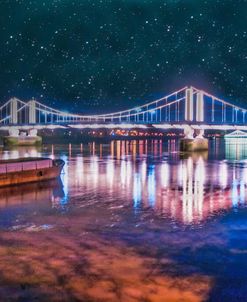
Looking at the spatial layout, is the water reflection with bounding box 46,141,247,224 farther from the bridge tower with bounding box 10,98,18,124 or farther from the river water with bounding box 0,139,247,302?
the bridge tower with bounding box 10,98,18,124

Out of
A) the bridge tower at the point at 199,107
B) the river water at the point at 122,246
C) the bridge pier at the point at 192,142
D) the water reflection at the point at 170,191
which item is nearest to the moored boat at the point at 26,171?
the water reflection at the point at 170,191

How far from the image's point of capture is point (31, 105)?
448ft

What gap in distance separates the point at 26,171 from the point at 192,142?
6643 centimetres

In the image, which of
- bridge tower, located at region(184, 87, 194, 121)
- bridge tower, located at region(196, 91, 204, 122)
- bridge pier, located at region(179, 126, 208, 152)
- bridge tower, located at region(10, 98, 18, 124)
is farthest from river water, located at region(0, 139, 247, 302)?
bridge tower, located at region(10, 98, 18, 124)

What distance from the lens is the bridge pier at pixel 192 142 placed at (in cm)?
9269

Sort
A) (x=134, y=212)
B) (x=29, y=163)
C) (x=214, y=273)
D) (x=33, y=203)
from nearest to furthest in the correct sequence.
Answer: (x=214, y=273) → (x=134, y=212) → (x=33, y=203) → (x=29, y=163)

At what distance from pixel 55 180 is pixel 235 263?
70.1ft

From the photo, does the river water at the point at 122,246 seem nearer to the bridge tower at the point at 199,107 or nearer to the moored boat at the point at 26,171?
the moored boat at the point at 26,171

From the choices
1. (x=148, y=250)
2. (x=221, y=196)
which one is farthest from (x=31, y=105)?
(x=148, y=250)

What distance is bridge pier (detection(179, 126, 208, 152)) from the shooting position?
92.7m

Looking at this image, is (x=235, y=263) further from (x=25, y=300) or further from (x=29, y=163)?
(x=29, y=163)

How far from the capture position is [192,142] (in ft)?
306

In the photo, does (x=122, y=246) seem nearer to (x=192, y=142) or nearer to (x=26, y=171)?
(x=26, y=171)

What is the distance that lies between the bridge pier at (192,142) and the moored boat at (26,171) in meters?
61.1
